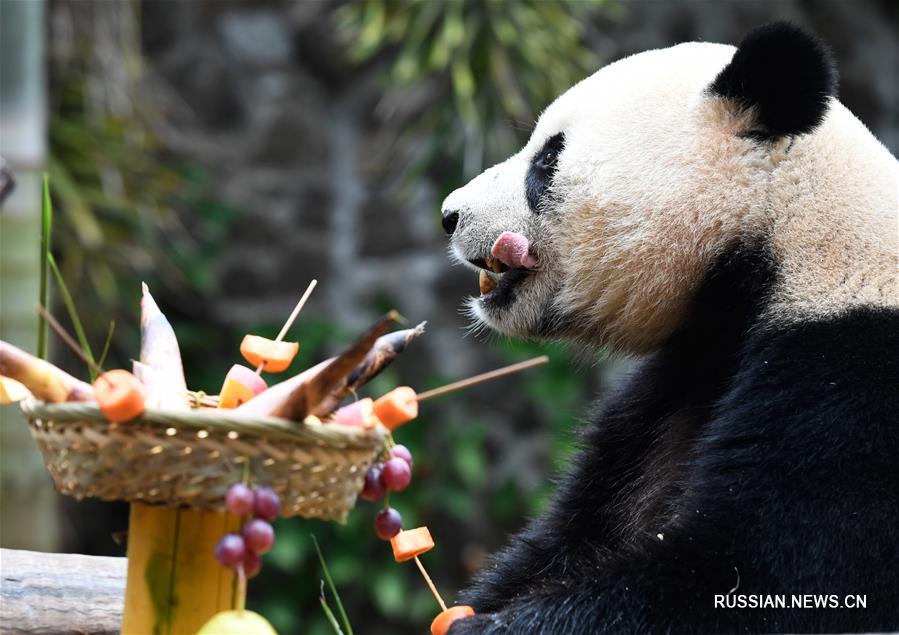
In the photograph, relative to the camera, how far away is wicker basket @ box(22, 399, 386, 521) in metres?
1.36

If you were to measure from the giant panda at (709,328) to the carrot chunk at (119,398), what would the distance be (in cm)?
79

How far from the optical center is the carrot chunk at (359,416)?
147 cm

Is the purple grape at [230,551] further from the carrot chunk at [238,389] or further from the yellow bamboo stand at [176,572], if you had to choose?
the carrot chunk at [238,389]

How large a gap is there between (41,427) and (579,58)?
3822mm

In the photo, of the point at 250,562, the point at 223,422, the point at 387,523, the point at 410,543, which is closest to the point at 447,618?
the point at 410,543

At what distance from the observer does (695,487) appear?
6.31 ft

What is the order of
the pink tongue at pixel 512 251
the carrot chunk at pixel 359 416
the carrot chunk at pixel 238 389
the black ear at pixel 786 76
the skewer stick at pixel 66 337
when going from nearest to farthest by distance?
the skewer stick at pixel 66 337 < the carrot chunk at pixel 359 416 < the carrot chunk at pixel 238 389 < the black ear at pixel 786 76 < the pink tongue at pixel 512 251

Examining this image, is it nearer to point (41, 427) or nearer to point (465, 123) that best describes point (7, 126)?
point (465, 123)

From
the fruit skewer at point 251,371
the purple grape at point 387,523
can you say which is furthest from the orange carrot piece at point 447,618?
the fruit skewer at point 251,371

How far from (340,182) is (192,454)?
4.01 m

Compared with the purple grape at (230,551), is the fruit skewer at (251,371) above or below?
above

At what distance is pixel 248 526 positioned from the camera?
1.36m

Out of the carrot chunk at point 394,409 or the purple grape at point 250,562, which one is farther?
the carrot chunk at point 394,409

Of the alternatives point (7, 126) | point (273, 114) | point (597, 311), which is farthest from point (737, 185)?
point (273, 114)
